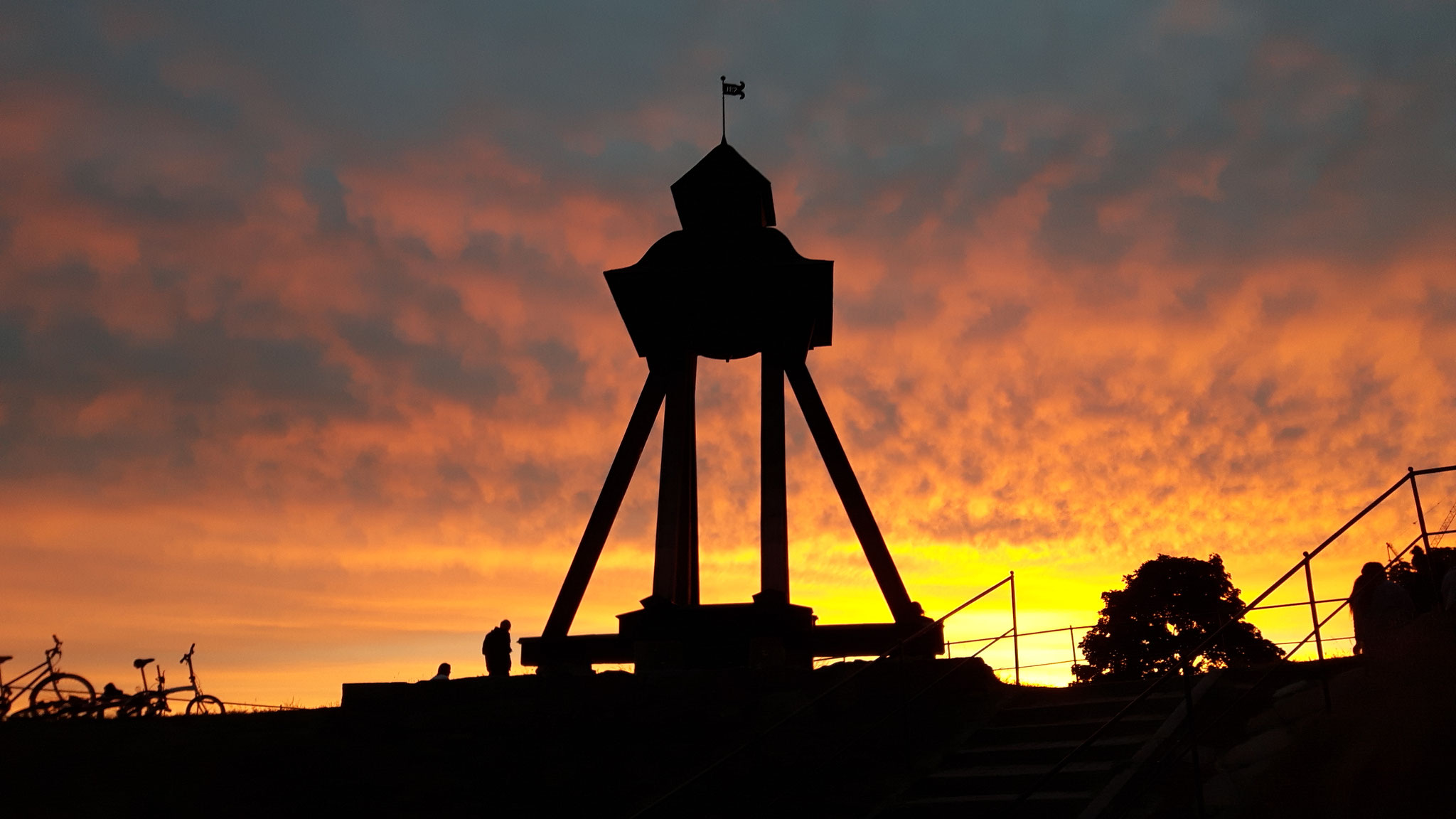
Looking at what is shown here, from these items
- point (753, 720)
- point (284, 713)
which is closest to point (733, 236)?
point (753, 720)

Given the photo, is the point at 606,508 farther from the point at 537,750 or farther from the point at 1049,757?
the point at 1049,757

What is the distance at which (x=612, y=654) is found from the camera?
1379cm

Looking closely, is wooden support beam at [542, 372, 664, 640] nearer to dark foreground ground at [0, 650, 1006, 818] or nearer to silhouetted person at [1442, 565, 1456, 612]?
dark foreground ground at [0, 650, 1006, 818]

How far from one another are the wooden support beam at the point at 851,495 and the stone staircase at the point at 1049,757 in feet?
10.5

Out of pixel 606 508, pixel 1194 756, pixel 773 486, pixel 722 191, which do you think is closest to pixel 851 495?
pixel 773 486

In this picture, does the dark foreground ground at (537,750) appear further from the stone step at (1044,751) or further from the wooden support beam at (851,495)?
the wooden support beam at (851,495)

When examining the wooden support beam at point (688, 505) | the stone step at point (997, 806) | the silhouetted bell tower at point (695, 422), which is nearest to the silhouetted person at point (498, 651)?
the silhouetted bell tower at point (695, 422)

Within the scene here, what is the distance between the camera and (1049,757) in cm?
892

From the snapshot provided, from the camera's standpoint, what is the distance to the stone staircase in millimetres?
7938

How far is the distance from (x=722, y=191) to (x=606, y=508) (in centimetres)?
500

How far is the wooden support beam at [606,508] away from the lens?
1431 centimetres

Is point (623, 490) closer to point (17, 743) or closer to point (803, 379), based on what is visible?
point (803, 379)

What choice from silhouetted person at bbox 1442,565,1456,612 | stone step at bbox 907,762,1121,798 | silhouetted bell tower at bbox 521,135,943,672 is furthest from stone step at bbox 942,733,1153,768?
silhouetted bell tower at bbox 521,135,943,672

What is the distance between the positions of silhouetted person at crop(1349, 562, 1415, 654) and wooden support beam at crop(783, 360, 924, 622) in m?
4.69
